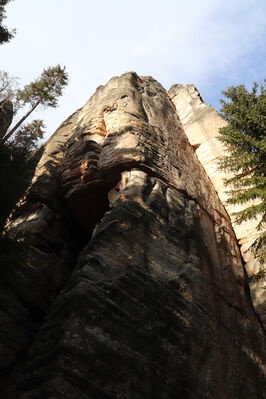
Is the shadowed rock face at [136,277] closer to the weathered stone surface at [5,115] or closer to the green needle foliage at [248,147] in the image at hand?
the green needle foliage at [248,147]

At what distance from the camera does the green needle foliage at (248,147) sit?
35.7 ft

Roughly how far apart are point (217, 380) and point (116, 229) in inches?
174

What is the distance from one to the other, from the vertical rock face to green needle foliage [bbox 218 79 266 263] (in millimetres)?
794

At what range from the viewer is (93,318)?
693 cm

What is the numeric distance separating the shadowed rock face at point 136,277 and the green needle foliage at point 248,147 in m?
1.73

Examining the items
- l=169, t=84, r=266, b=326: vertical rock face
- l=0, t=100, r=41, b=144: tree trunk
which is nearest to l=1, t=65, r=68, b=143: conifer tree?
l=0, t=100, r=41, b=144: tree trunk

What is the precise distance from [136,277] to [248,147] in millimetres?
7109

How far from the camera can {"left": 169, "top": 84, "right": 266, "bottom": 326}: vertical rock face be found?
12.7 meters

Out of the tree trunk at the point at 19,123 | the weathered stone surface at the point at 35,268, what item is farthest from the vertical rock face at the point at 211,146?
the tree trunk at the point at 19,123

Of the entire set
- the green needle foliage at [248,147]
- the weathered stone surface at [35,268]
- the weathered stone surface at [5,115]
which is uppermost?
the weathered stone surface at [5,115]

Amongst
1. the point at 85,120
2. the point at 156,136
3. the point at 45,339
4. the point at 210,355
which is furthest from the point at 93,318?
the point at 85,120

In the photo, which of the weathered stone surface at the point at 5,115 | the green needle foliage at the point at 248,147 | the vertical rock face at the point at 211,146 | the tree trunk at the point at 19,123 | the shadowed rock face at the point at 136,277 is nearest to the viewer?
the shadowed rock face at the point at 136,277

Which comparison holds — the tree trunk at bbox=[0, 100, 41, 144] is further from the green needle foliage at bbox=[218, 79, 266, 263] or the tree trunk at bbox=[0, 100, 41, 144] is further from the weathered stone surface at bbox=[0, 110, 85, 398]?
the green needle foliage at bbox=[218, 79, 266, 263]

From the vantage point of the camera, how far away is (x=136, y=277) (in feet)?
27.2
